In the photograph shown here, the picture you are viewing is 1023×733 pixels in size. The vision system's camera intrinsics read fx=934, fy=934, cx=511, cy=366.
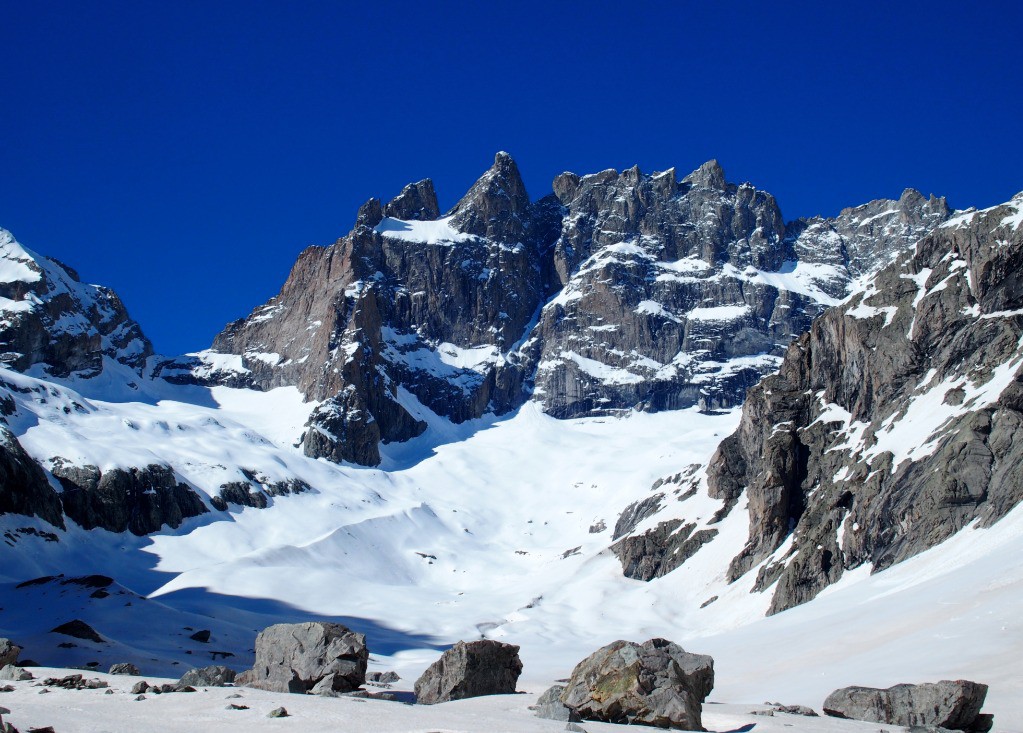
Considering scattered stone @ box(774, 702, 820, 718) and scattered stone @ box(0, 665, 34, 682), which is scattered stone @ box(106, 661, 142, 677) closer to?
scattered stone @ box(0, 665, 34, 682)

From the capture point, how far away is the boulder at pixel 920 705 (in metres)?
18.7

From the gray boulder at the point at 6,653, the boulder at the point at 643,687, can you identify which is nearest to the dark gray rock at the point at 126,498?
the gray boulder at the point at 6,653

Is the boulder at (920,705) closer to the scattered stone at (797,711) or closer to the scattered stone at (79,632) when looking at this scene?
the scattered stone at (797,711)

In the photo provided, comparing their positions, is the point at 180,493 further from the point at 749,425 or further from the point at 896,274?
the point at 896,274

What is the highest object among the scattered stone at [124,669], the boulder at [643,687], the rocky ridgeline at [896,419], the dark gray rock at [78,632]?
the rocky ridgeline at [896,419]

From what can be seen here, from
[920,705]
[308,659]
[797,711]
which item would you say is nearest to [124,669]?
[308,659]

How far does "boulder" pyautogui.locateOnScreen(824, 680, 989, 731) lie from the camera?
18719 mm

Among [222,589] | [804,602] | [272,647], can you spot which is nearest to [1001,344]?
[804,602]

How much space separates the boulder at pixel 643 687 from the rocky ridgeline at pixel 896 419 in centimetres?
4832

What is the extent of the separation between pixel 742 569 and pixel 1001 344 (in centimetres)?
3034

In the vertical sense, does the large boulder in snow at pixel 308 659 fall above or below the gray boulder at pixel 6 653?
below

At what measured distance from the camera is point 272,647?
87.6 ft

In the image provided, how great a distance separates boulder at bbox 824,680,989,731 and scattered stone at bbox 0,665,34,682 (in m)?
19.4

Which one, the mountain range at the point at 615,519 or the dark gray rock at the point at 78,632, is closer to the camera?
the dark gray rock at the point at 78,632
